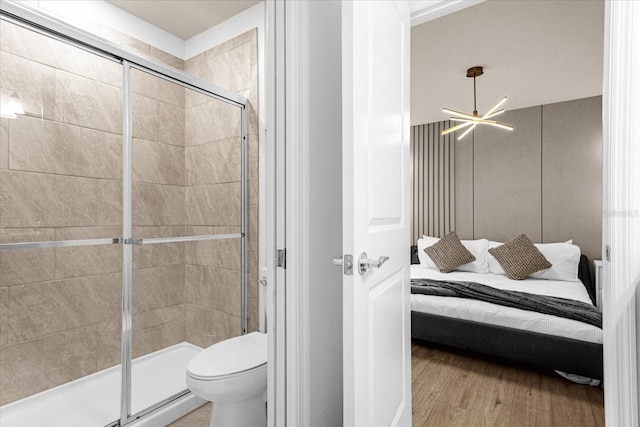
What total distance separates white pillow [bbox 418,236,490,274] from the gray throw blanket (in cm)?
128

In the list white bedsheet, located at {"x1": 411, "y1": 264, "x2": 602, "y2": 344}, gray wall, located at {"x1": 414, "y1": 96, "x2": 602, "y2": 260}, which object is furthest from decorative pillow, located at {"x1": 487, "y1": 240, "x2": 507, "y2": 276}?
gray wall, located at {"x1": 414, "y1": 96, "x2": 602, "y2": 260}

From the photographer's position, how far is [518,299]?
8.56 feet

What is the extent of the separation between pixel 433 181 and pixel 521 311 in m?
3.06

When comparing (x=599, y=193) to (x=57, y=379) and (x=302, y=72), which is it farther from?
(x=57, y=379)

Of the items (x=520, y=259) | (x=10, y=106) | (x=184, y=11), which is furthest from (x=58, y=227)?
(x=520, y=259)

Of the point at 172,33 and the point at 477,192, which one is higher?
the point at 172,33

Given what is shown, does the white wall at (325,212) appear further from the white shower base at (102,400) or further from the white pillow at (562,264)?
the white pillow at (562,264)

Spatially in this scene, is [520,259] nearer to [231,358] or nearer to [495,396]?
[495,396]

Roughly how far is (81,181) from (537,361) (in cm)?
303

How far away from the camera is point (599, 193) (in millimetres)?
4246

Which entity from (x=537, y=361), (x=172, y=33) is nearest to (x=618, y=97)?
(x=537, y=361)

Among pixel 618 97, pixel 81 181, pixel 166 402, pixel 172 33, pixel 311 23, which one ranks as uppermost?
pixel 172 33

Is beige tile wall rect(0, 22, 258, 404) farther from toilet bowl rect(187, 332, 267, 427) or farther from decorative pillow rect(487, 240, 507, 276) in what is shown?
decorative pillow rect(487, 240, 507, 276)

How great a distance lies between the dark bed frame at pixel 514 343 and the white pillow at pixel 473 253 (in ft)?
5.38
